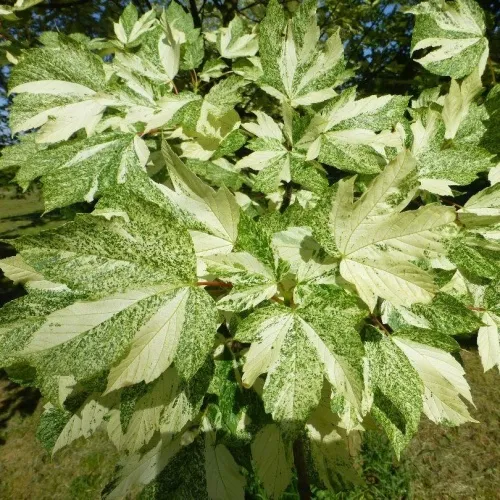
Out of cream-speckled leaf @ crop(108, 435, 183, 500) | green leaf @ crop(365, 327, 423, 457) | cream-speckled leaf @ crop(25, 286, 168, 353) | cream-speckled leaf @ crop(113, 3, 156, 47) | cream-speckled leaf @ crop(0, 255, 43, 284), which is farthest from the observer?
cream-speckled leaf @ crop(113, 3, 156, 47)

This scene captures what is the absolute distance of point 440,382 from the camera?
2.61 feet

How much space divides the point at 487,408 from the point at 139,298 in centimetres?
401

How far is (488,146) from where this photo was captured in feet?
3.34

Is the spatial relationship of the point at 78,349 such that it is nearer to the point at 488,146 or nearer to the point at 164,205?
the point at 164,205

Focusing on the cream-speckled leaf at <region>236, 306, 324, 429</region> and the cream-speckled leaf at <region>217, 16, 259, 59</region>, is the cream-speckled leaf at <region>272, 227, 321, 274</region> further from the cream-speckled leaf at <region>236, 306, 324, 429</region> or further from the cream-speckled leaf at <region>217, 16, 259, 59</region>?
the cream-speckled leaf at <region>217, 16, 259, 59</region>

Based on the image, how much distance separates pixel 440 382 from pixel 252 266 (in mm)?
515

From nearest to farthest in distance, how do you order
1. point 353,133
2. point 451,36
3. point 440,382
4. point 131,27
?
point 440,382 → point 353,133 → point 451,36 → point 131,27

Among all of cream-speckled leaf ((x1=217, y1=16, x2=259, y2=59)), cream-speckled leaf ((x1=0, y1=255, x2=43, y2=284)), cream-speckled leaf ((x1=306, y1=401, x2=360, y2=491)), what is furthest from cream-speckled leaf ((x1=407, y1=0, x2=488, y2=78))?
cream-speckled leaf ((x1=0, y1=255, x2=43, y2=284))

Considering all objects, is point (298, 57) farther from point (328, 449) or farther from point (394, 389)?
point (328, 449)

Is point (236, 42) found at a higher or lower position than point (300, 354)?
higher

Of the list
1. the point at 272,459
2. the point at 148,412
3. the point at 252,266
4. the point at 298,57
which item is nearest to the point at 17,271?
the point at 148,412

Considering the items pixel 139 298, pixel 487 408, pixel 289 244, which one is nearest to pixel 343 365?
pixel 289 244

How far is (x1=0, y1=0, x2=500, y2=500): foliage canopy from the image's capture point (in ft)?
1.92

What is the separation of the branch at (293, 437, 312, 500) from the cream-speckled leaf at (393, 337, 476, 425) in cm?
35
